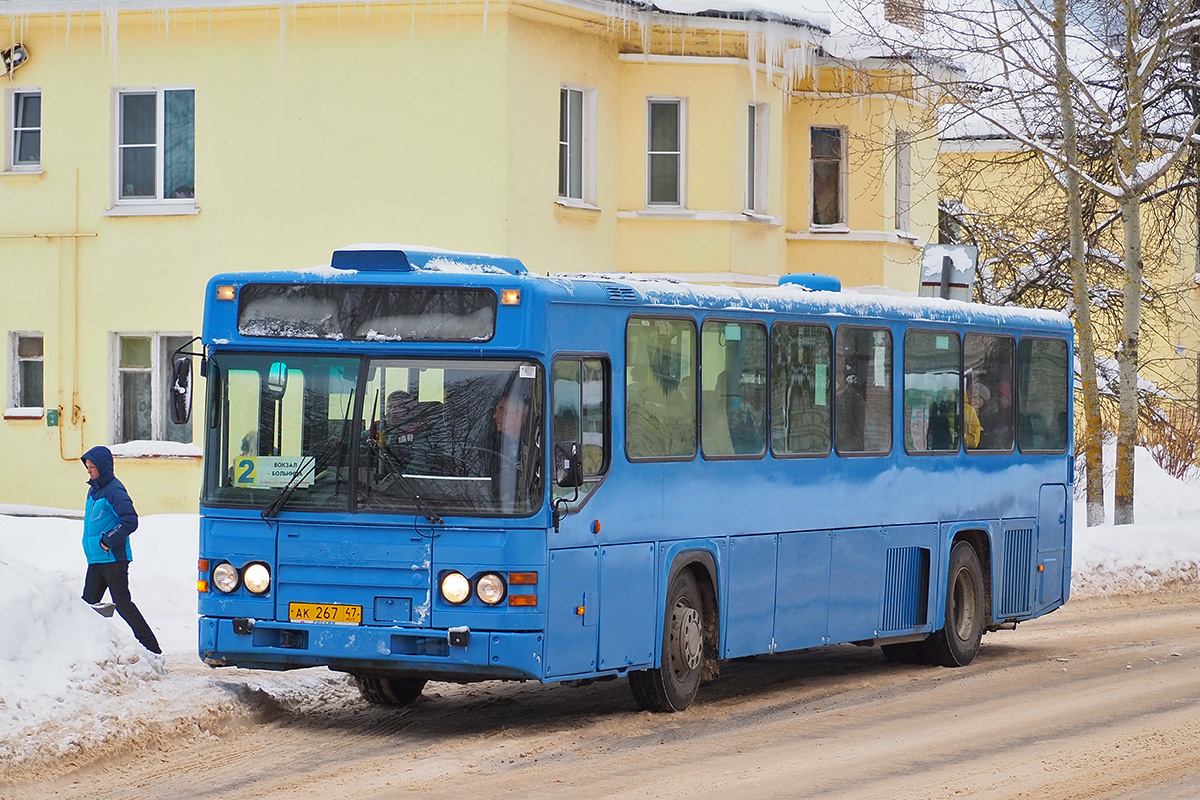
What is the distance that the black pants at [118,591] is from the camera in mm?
13688

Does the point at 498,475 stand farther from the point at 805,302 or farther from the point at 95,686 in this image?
the point at 805,302

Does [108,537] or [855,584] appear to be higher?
[108,537]

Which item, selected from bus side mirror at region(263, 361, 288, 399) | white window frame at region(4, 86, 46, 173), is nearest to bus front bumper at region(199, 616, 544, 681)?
bus side mirror at region(263, 361, 288, 399)

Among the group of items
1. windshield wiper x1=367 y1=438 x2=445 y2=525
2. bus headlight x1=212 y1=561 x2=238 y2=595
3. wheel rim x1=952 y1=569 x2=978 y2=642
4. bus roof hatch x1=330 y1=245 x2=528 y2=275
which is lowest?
wheel rim x1=952 y1=569 x2=978 y2=642

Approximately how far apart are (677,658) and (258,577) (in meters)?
2.65

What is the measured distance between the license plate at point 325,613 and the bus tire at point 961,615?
5828 millimetres

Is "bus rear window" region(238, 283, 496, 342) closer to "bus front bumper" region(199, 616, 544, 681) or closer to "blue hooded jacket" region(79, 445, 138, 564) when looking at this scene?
"bus front bumper" region(199, 616, 544, 681)

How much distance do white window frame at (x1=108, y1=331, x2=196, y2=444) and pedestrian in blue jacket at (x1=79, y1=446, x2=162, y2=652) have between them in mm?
12320

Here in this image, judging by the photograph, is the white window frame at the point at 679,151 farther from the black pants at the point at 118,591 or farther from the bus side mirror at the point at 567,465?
the bus side mirror at the point at 567,465

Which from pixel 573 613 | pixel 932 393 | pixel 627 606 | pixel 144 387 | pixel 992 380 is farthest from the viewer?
pixel 144 387

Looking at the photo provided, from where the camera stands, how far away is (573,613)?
10.9m

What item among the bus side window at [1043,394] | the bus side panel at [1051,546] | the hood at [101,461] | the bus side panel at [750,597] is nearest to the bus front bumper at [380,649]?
the bus side panel at [750,597]

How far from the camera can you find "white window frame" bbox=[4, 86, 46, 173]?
2666cm

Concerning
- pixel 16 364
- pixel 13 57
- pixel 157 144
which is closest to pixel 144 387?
pixel 16 364
